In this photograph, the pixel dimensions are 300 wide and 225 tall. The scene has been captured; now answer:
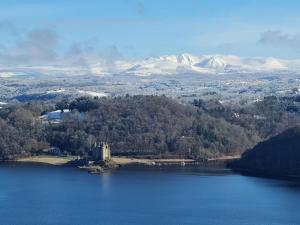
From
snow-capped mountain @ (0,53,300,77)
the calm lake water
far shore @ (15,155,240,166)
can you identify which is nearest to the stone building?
far shore @ (15,155,240,166)

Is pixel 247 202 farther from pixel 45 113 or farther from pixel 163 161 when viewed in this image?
pixel 45 113

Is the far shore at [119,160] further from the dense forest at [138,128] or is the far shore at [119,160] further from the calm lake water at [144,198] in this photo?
the calm lake water at [144,198]

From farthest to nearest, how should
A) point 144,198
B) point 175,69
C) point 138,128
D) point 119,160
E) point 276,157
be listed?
point 175,69 < point 138,128 < point 119,160 < point 276,157 < point 144,198

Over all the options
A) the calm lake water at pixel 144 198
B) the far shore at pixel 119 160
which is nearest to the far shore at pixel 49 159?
the far shore at pixel 119 160

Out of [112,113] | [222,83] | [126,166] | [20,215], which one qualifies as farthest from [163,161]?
[222,83]

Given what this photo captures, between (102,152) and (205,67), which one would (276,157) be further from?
(205,67)

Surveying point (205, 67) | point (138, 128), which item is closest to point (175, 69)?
point (205, 67)

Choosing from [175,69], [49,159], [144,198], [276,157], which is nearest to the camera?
[144,198]
